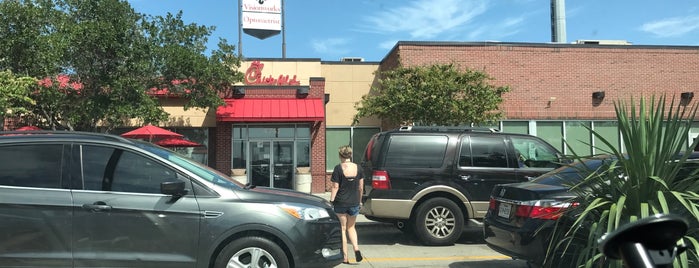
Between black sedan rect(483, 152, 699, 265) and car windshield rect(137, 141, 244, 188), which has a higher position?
car windshield rect(137, 141, 244, 188)

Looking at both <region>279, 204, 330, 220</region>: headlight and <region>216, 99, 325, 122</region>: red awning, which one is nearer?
<region>279, 204, 330, 220</region>: headlight

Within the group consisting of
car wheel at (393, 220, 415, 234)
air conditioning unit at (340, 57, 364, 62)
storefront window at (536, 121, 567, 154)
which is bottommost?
car wheel at (393, 220, 415, 234)

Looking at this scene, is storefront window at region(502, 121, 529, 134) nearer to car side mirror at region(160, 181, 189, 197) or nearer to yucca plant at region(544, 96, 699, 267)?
yucca plant at region(544, 96, 699, 267)

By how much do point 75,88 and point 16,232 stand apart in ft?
37.4

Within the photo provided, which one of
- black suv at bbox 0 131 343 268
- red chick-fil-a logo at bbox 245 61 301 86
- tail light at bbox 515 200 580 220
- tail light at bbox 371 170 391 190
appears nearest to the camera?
black suv at bbox 0 131 343 268

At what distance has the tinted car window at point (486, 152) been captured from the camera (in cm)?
898

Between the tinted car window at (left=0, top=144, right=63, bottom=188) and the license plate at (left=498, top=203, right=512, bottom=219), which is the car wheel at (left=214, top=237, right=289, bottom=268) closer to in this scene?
the tinted car window at (left=0, top=144, right=63, bottom=188)

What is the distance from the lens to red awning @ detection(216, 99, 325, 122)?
17328 millimetres

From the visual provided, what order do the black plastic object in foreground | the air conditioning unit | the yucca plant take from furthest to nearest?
the air conditioning unit < the yucca plant < the black plastic object in foreground

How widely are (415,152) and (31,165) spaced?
18.6 feet

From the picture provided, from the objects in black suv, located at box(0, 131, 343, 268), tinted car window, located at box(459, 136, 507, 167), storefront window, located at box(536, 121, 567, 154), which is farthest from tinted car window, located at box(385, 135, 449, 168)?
storefront window, located at box(536, 121, 567, 154)

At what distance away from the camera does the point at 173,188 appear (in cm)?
479

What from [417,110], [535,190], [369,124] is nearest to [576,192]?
[535,190]

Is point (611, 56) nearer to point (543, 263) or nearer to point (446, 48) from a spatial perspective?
point (446, 48)
